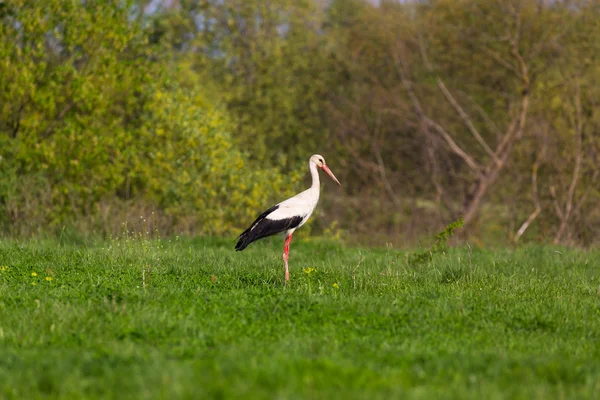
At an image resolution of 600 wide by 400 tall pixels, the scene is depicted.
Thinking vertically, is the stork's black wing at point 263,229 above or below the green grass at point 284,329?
above

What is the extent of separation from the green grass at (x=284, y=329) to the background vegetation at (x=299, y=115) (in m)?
4.84

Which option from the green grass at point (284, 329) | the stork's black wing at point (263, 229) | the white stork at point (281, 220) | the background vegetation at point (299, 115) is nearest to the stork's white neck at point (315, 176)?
the white stork at point (281, 220)

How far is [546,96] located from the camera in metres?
26.5

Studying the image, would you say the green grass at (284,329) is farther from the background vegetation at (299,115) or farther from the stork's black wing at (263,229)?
the background vegetation at (299,115)

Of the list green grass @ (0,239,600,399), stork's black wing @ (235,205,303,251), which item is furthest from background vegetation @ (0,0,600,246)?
green grass @ (0,239,600,399)

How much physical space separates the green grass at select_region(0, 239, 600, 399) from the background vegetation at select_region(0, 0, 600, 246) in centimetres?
484

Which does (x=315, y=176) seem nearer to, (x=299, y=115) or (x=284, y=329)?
(x=284, y=329)

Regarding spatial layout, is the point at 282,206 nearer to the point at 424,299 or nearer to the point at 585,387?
the point at 424,299

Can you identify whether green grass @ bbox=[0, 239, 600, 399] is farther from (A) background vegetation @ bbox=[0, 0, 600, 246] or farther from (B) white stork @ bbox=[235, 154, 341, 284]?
(A) background vegetation @ bbox=[0, 0, 600, 246]

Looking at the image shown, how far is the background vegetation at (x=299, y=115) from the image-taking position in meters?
20.4

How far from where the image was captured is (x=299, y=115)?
119 ft

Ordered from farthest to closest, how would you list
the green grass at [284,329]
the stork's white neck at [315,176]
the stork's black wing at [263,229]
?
the stork's white neck at [315,176] < the stork's black wing at [263,229] < the green grass at [284,329]

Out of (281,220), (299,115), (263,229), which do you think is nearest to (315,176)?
(281,220)

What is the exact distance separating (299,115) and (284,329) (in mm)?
29006
